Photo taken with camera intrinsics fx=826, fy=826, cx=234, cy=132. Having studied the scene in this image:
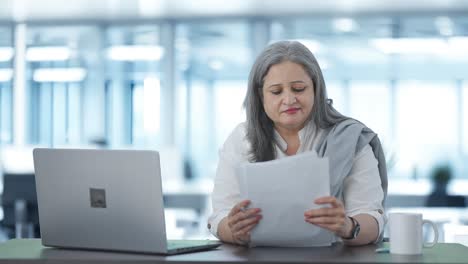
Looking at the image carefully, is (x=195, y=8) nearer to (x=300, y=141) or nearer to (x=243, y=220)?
(x=300, y=141)

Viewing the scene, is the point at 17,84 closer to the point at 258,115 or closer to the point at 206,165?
the point at 206,165

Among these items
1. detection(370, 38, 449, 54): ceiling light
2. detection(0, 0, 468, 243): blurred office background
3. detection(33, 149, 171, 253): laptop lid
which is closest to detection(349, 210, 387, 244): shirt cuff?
detection(33, 149, 171, 253): laptop lid

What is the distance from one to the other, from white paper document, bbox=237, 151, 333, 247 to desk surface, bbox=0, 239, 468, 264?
4 centimetres

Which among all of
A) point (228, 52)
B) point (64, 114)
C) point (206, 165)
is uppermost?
point (228, 52)

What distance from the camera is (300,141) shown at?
2590 millimetres

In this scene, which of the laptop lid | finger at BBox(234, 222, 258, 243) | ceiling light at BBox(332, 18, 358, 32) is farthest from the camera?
ceiling light at BBox(332, 18, 358, 32)

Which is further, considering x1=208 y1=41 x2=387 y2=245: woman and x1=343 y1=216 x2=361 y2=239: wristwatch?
x1=208 y1=41 x2=387 y2=245: woman

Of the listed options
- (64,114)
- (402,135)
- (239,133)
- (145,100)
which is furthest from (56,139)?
(239,133)

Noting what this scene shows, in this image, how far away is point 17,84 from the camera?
11.1 m

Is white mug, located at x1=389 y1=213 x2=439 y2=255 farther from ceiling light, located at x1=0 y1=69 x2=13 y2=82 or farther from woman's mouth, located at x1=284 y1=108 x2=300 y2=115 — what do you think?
ceiling light, located at x1=0 y1=69 x2=13 y2=82

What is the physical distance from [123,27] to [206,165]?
7.11 feet

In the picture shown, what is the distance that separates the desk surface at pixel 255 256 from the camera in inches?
75.8

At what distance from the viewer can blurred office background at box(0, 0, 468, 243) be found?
10.2 metres

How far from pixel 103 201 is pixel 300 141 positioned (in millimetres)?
731
